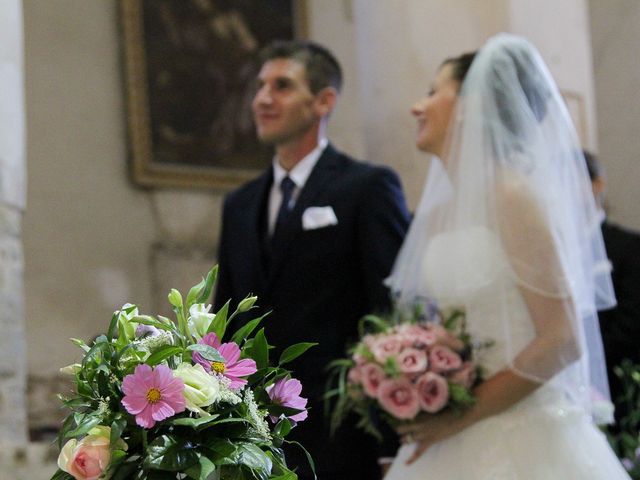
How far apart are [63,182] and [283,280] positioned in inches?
123

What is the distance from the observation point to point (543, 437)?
3266mm

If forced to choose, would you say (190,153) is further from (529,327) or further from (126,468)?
(126,468)

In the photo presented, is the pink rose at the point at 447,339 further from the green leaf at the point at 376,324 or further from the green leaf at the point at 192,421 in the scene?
the green leaf at the point at 192,421

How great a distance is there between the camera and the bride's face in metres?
3.62

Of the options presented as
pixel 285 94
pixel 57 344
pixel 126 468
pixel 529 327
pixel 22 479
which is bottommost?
pixel 57 344

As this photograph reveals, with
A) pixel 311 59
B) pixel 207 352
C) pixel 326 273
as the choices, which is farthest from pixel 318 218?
pixel 207 352

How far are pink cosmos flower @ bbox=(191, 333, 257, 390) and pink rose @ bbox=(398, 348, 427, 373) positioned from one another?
4.63ft

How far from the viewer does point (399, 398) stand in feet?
10.6

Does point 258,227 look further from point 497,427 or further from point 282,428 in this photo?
point 282,428

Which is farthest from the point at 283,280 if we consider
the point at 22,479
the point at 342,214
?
the point at 22,479

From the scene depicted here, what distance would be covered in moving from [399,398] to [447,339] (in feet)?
0.75

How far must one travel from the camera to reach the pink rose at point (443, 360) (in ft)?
10.6

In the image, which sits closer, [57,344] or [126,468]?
[126,468]

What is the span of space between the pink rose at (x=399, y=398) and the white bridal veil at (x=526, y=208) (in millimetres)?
311
